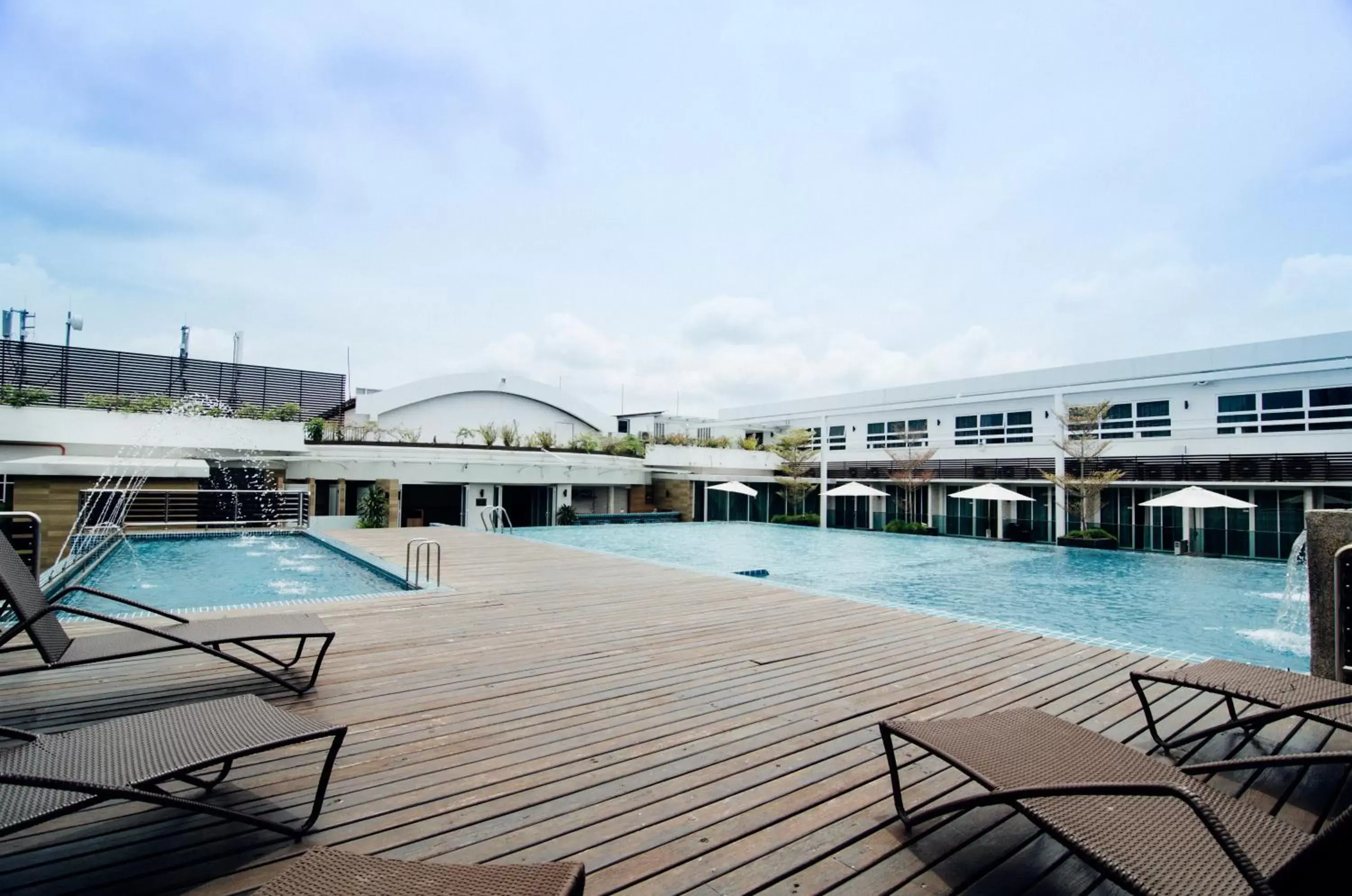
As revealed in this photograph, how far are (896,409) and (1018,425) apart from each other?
16.3 feet

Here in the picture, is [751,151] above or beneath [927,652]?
above

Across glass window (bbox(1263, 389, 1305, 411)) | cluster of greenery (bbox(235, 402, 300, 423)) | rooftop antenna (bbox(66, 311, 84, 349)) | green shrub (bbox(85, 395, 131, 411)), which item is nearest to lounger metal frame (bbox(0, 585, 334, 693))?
green shrub (bbox(85, 395, 131, 411))

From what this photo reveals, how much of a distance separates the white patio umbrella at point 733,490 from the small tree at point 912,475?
5.75m

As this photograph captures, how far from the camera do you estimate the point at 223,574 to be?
1133 centimetres

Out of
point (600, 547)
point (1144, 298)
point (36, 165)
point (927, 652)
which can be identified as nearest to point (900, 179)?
point (600, 547)

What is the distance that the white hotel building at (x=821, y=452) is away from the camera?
17.2 metres

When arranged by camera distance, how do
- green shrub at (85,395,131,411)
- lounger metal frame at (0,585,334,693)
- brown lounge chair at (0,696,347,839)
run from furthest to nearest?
green shrub at (85,395,131,411)
lounger metal frame at (0,585,334,693)
brown lounge chair at (0,696,347,839)

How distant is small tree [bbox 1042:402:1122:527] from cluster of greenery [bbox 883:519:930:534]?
14.8 feet

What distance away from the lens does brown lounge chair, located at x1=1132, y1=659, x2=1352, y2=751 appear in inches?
102

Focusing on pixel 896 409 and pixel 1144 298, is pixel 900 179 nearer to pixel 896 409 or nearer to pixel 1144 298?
pixel 896 409

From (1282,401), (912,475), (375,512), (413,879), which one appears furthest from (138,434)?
(1282,401)

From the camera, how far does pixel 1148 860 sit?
1660 millimetres

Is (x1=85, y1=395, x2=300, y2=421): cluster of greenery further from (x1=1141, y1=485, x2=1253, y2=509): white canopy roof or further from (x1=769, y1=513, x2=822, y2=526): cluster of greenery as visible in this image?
(x1=1141, y1=485, x2=1253, y2=509): white canopy roof

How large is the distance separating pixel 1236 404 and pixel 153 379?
3716 centimetres
